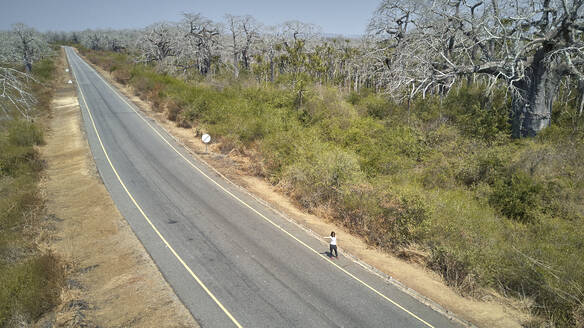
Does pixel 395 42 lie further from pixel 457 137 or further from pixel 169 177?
pixel 169 177

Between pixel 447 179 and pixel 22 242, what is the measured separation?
20766 mm

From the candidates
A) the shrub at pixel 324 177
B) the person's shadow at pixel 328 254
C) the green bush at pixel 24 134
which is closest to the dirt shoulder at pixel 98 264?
the green bush at pixel 24 134

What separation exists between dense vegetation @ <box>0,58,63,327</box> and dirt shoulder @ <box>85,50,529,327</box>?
407 inches

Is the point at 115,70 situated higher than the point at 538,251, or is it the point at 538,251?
the point at 115,70

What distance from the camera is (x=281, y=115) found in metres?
28.7

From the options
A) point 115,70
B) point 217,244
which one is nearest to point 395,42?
point 217,244

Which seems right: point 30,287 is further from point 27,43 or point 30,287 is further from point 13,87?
point 27,43

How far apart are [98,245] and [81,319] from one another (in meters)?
4.66

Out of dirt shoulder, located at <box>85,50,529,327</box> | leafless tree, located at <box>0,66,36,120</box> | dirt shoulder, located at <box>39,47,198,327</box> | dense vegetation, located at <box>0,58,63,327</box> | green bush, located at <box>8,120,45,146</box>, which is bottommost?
dirt shoulder, located at <box>85,50,529,327</box>

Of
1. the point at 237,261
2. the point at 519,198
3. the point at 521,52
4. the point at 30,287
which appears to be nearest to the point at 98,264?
the point at 30,287

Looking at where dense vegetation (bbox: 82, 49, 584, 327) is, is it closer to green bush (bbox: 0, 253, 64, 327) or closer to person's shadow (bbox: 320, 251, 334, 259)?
person's shadow (bbox: 320, 251, 334, 259)

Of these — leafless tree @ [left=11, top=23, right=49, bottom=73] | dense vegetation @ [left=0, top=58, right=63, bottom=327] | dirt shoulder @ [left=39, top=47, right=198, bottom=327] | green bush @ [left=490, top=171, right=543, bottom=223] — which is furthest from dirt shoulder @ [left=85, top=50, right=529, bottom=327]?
leafless tree @ [left=11, top=23, right=49, bottom=73]

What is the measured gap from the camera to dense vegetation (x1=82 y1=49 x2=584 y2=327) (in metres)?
11.3

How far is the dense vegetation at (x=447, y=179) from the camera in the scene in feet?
37.0
